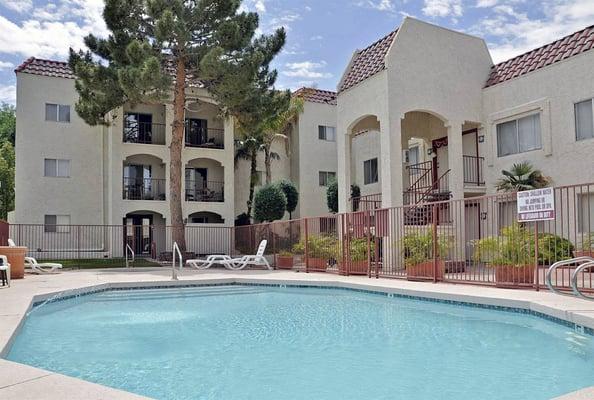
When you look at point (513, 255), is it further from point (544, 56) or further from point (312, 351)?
point (544, 56)

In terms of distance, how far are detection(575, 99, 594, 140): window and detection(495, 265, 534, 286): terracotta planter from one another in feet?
22.6

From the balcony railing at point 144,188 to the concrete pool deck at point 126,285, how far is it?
9.79 metres

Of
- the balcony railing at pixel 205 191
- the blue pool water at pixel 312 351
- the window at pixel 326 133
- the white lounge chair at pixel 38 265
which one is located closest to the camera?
the blue pool water at pixel 312 351

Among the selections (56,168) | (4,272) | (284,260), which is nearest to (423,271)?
(284,260)

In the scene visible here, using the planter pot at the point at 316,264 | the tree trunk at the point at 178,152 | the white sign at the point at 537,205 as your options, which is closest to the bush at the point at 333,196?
the tree trunk at the point at 178,152

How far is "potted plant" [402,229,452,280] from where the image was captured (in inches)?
538

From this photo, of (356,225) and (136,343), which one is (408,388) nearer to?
(136,343)

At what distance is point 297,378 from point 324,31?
1638cm

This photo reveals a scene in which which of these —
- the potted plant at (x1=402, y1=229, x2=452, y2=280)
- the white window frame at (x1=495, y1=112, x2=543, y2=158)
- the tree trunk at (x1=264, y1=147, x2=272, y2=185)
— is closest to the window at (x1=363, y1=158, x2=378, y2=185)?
the tree trunk at (x1=264, y1=147, x2=272, y2=185)

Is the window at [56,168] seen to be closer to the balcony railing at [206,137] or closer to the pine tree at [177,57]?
the pine tree at [177,57]

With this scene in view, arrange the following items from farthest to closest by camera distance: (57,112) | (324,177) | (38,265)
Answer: (324,177) → (57,112) → (38,265)

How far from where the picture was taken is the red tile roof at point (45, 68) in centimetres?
2714

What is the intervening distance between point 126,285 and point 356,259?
6727 millimetres

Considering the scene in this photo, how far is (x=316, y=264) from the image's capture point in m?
18.2
